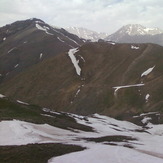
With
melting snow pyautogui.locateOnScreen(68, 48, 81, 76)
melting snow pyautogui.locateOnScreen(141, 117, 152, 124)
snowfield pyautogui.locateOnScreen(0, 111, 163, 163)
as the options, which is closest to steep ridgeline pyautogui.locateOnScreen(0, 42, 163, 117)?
melting snow pyautogui.locateOnScreen(68, 48, 81, 76)

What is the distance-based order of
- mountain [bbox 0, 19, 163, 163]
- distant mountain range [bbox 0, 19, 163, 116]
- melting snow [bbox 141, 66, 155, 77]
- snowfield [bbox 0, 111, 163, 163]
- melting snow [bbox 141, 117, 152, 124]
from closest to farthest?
1. snowfield [bbox 0, 111, 163, 163]
2. mountain [bbox 0, 19, 163, 163]
3. melting snow [bbox 141, 117, 152, 124]
4. distant mountain range [bbox 0, 19, 163, 116]
5. melting snow [bbox 141, 66, 155, 77]

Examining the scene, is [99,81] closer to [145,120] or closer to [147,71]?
[147,71]

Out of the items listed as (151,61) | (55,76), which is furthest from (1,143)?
(55,76)

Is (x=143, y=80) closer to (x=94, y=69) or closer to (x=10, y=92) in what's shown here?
(x=94, y=69)

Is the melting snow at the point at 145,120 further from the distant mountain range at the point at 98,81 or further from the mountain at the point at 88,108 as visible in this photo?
the distant mountain range at the point at 98,81

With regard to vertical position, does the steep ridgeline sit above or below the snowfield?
above

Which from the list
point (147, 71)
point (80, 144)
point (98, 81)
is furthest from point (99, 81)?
point (80, 144)

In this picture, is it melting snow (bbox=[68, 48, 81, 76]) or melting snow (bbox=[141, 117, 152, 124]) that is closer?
melting snow (bbox=[141, 117, 152, 124])

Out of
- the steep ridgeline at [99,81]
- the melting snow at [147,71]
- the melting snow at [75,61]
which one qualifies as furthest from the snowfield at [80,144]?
the melting snow at [75,61]

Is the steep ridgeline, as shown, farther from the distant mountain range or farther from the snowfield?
the snowfield
